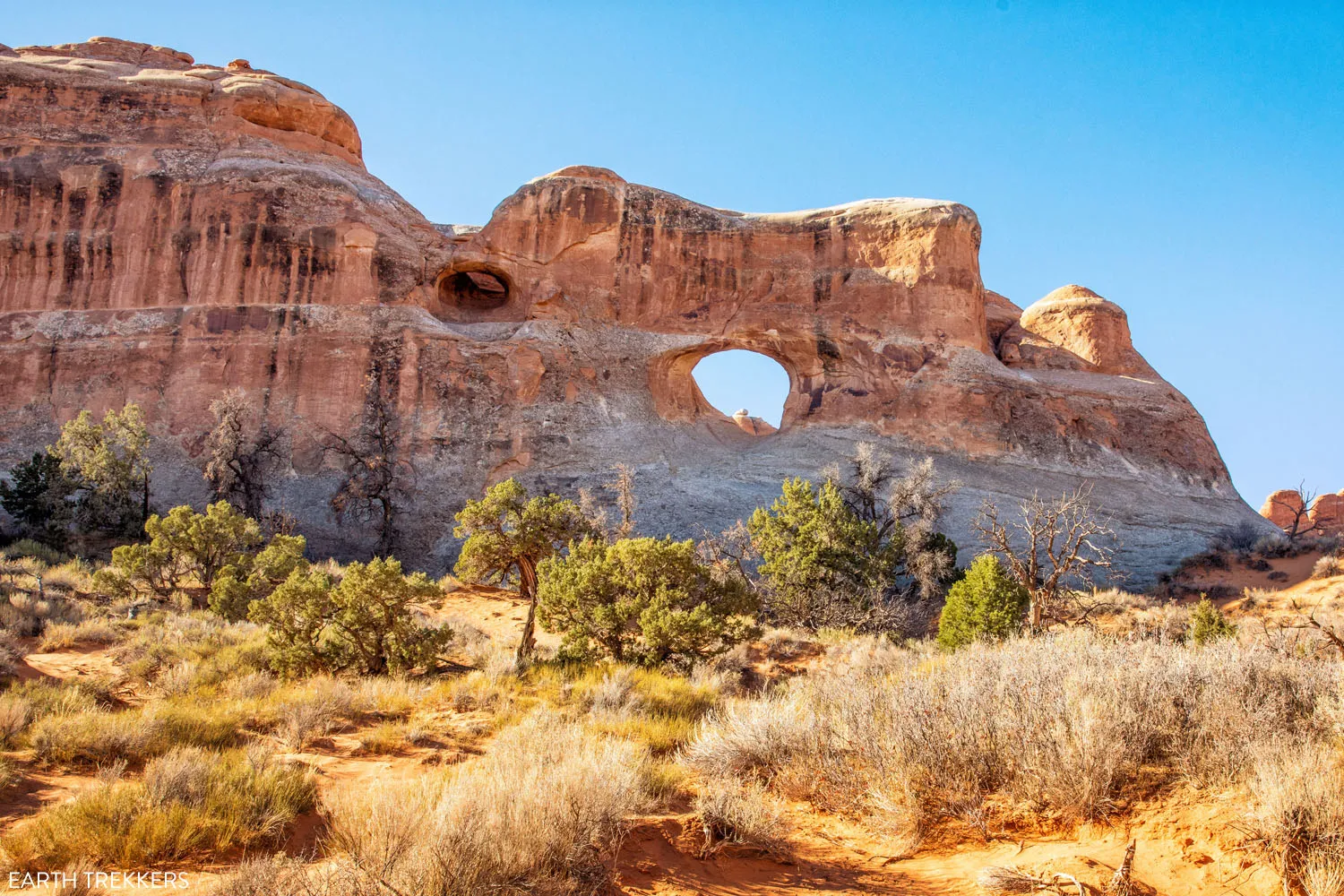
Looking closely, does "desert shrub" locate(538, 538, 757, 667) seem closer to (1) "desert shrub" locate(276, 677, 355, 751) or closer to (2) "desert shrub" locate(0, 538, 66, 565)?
(1) "desert shrub" locate(276, 677, 355, 751)

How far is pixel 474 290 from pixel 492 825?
33.8 m

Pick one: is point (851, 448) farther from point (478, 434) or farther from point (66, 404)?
point (66, 404)

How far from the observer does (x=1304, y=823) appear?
3.94 meters

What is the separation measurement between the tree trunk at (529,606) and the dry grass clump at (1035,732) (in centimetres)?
556

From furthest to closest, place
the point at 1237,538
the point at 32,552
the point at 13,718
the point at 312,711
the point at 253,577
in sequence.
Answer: the point at 1237,538 < the point at 32,552 < the point at 253,577 < the point at 312,711 < the point at 13,718

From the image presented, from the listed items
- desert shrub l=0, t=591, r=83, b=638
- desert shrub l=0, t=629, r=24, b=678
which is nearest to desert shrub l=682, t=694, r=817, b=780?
desert shrub l=0, t=629, r=24, b=678

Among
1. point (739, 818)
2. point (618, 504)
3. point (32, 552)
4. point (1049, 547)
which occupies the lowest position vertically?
point (32, 552)

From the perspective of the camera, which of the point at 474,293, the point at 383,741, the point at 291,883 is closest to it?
the point at 291,883

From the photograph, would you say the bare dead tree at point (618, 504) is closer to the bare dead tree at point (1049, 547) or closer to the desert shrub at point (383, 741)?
the bare dead tree at point (1049, 547)

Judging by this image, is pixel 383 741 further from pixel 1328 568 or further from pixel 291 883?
pixel 1328 568

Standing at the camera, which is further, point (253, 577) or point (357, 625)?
point (253, 577)

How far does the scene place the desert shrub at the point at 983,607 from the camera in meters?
13.5

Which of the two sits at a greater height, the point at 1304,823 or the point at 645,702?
the point at 1304,823

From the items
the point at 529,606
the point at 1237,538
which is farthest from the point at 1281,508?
the point at 529,606
